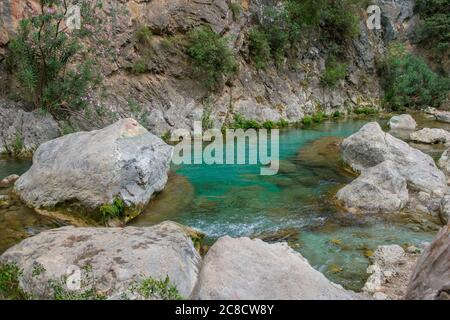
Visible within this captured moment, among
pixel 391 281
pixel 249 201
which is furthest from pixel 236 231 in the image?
pixel 391 281

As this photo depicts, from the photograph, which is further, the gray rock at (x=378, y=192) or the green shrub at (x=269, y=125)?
the green shrub at (x=269, y=125)

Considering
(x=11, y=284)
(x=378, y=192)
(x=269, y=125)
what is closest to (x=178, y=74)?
(x=269, y=125)

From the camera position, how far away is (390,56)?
1084 inches

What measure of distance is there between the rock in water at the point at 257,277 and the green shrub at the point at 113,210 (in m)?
3.63

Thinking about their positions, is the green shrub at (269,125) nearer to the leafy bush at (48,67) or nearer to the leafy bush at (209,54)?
the leafy bush at (209,54)

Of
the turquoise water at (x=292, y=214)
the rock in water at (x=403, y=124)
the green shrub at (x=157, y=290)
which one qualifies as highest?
the rock in water at (x=403, y=124)

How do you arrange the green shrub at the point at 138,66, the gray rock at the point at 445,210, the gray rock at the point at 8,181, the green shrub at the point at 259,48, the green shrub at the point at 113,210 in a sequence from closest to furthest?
1. the green shrub at the point at 113,210
2. the gray rock at the point at 445,210
3. the gray rock at the point at 8,181
4. the green shrub at the point at 138,66
5. the green shrub at the point at 259,48

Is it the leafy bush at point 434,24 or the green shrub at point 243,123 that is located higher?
the leafy bush at point 434,24

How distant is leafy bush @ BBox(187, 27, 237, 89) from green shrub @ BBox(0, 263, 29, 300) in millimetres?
14351

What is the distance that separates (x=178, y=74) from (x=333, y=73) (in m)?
10.1

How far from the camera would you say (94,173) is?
25.1 ft

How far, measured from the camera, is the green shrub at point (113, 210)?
7312 millimetres

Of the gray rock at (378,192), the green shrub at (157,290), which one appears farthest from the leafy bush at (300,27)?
the green shrub at (157,290)

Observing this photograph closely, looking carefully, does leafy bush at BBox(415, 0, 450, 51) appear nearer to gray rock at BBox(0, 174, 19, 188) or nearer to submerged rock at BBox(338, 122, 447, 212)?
submerged rock at BBox(338, 122, 447, 212)
